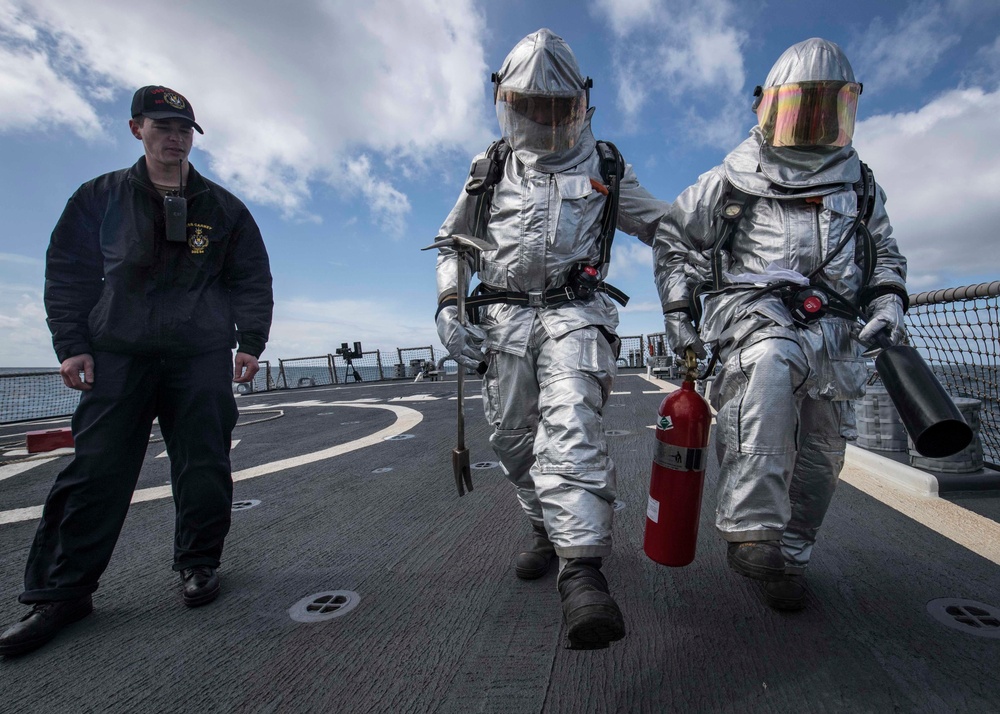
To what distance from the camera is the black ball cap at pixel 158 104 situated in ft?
6.51

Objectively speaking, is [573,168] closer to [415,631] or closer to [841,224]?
[841,224]

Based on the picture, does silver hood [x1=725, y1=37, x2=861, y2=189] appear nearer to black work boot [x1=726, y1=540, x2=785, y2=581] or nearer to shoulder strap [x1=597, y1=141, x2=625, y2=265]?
shoulder strap [x1=597, y1=141, x2=625, y2=265]

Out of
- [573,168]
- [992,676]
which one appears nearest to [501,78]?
[573,168]

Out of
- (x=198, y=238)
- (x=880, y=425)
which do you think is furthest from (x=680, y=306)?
(x=880, y=425)

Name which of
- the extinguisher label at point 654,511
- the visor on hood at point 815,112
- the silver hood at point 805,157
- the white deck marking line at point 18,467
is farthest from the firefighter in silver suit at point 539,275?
the white deck marking line at point 18,467

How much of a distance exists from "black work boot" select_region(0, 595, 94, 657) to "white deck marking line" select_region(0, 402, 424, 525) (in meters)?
1.79

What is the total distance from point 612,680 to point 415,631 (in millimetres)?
639

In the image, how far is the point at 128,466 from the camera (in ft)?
6.45

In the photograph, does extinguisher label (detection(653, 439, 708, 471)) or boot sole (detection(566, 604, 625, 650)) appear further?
extinguisher label (detection(653, 439, 708, 471))

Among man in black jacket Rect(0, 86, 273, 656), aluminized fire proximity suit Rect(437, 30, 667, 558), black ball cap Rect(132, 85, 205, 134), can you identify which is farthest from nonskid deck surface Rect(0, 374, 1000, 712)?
black ball cap Rect(132, 85, 205, 134)

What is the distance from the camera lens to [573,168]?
6.97 feet

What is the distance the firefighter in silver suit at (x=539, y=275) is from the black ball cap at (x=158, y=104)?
46.7 inches

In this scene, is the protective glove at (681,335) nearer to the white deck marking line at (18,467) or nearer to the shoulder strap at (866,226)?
the shoulder strap at (866,226)

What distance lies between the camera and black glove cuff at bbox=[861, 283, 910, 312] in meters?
1.88
